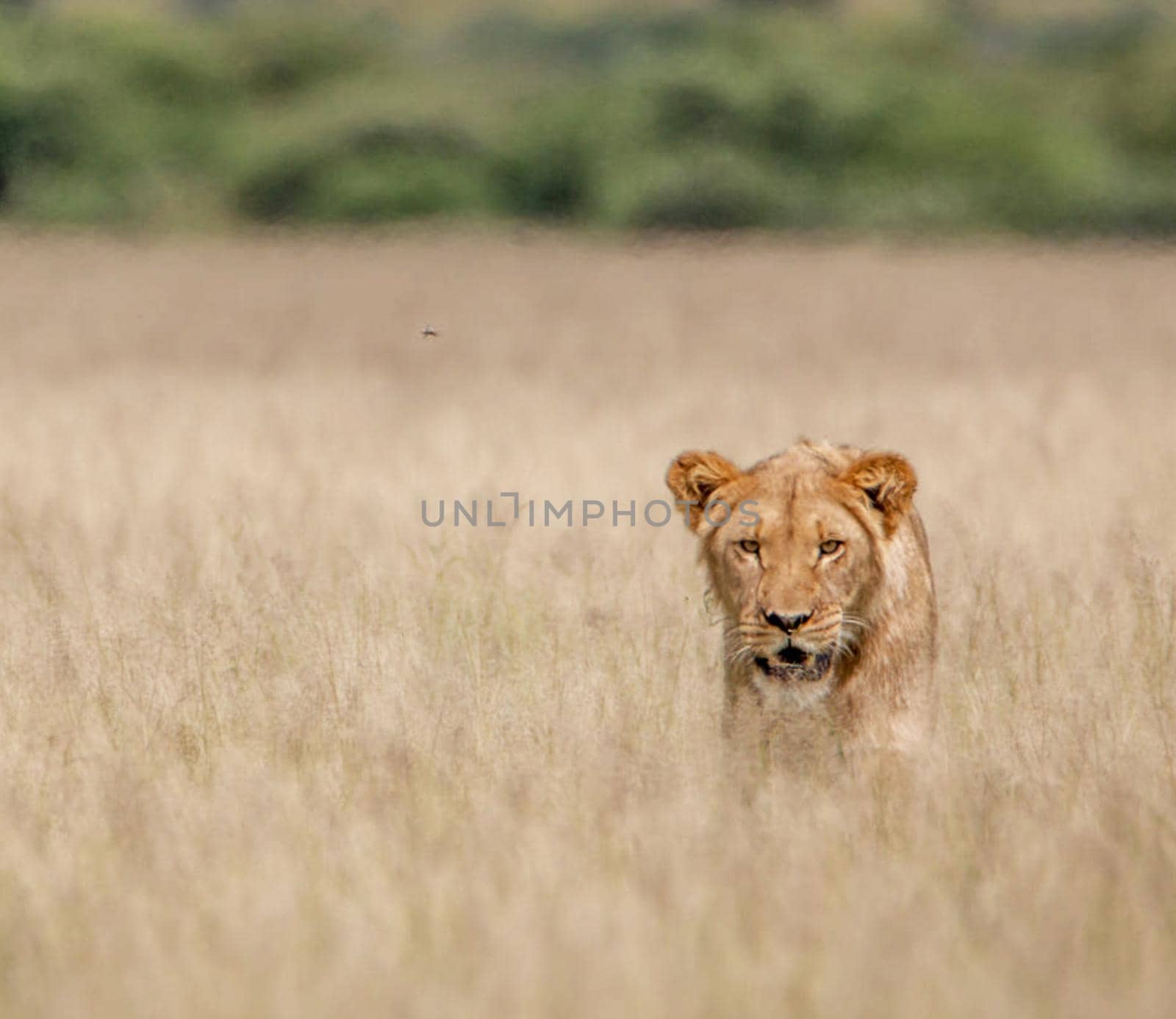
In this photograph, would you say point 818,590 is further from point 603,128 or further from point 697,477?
point 603,128

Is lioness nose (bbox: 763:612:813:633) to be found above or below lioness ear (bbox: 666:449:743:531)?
below

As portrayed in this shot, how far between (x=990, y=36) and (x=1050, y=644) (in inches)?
2632

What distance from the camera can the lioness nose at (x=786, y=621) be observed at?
440 centimetres

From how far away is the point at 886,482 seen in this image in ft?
15.5

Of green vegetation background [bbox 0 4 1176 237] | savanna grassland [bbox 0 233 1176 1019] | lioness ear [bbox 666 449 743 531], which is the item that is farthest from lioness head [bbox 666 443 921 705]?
green vegetation background [bbox 0 4 1176 237]

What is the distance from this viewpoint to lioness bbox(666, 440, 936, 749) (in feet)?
14.8

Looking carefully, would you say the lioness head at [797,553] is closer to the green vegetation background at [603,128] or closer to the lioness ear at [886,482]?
the lioness ear at [886,482]

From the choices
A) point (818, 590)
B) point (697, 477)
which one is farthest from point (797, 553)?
point (697, 477)

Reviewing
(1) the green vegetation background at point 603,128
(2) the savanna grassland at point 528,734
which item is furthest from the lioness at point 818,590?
(1) the green vegetation background at point 603,128

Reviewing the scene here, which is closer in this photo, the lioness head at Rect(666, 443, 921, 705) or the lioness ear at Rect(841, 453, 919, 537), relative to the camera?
the lioness head at Rect(666, 443, 921, 705)

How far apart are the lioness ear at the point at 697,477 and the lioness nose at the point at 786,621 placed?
1.81ft

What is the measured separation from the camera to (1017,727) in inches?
198

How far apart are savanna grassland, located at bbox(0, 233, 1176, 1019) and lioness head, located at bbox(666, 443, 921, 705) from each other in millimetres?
308

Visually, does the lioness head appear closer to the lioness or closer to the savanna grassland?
the lioness
